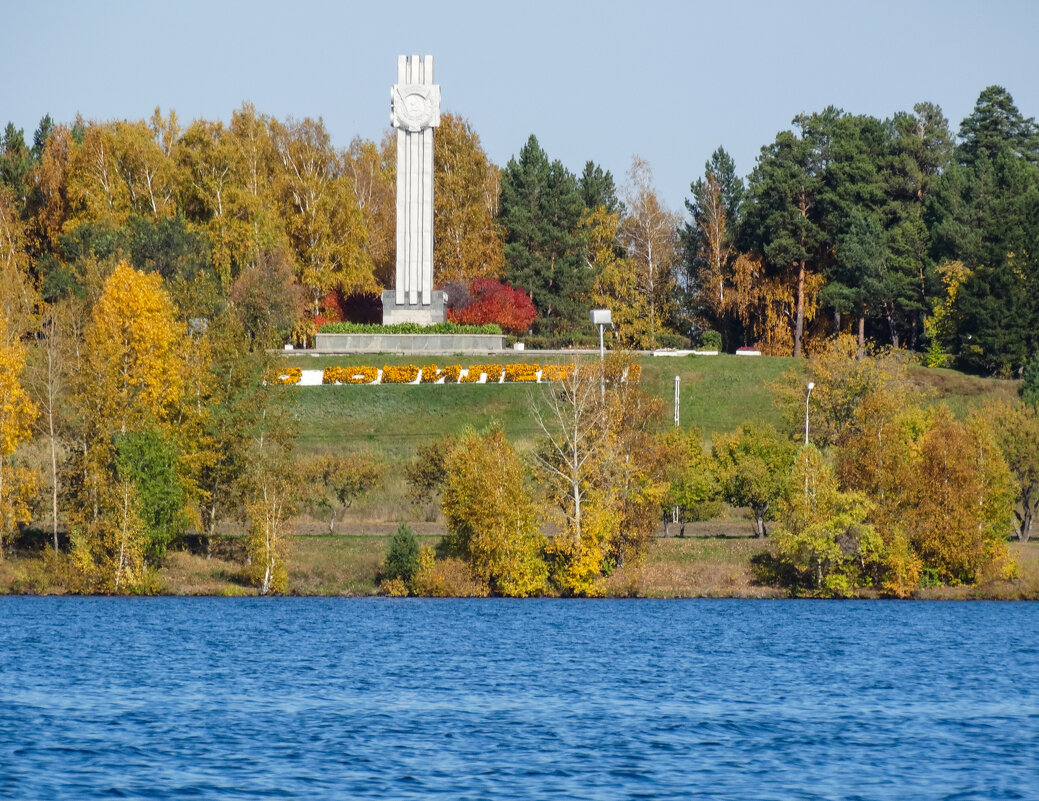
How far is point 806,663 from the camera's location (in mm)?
39656

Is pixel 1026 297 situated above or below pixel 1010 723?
above

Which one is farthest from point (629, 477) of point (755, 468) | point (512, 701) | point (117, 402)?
point (512, 701)

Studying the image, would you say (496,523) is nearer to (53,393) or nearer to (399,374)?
(53,393)

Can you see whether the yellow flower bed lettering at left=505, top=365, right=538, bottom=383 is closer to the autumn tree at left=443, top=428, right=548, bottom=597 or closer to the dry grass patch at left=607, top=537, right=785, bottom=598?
the dry grass patch at left=607, top=537, right=785, bottom=598

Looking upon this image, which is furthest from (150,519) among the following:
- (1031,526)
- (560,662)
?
(1031,526)

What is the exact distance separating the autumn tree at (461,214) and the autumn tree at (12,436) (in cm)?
5888

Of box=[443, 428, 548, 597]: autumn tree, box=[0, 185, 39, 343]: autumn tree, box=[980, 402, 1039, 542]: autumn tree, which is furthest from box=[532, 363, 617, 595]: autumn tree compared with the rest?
box=[0, 185, 39, 343]: autumn tree

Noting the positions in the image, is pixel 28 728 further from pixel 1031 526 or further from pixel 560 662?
pixel 1031 526

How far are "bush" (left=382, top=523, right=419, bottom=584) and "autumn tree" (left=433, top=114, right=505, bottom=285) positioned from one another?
60.9 metres

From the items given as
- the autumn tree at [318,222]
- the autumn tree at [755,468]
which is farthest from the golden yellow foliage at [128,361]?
the autumn tree at [318,222]

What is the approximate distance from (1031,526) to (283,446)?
112 feet

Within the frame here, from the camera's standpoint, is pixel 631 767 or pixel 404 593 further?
pixel 404 593

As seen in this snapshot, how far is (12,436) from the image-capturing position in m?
56.2

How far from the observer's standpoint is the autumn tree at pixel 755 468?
2411 inches
